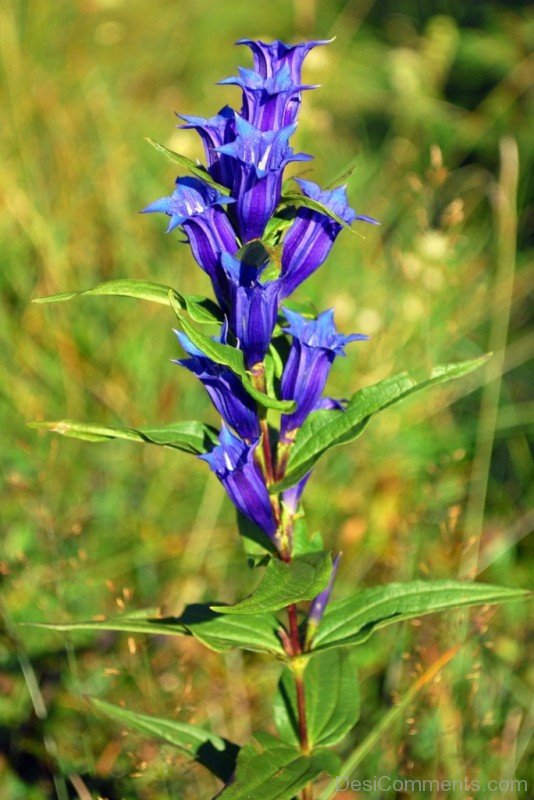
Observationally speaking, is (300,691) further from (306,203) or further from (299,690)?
(306,203)

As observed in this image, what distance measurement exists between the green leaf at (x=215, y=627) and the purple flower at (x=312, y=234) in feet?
2.04

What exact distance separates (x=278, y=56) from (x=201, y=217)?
0.28 meters

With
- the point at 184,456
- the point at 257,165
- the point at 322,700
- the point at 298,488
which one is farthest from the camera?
the point at 184,456

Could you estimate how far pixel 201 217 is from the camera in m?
1.27

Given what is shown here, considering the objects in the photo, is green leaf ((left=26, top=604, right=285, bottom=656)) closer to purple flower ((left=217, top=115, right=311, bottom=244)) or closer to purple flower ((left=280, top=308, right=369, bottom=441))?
purple flower ((left=280, top=308, right=369, bottom=441))

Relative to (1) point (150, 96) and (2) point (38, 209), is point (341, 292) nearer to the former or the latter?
(2) point (38, 209)

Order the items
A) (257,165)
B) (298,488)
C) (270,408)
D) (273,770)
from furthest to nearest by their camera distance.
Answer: (298,488), (273,770), (270,408), (257,165)

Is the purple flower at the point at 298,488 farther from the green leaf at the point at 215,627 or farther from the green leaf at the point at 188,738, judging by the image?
the green leaf at the point at 188,738

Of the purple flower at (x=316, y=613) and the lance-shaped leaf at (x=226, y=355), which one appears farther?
the purple flower at (x=316, y=613)

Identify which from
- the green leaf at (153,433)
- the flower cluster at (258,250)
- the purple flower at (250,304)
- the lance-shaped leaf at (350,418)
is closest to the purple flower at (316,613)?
the flower cluster at (258,250)

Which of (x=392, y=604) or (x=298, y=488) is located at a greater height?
(x=298, y=488)

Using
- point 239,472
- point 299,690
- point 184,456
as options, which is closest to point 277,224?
point 239,472

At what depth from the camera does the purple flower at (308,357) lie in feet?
4.47

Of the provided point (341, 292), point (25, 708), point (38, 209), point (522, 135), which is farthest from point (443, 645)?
point (522, 135)
